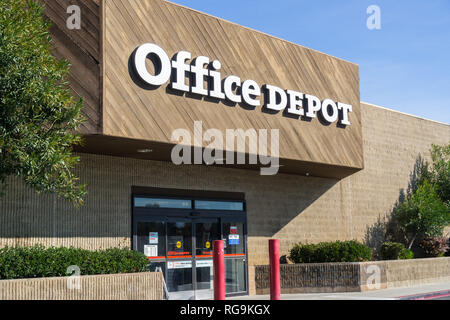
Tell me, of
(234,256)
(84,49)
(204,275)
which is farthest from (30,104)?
(234,256)

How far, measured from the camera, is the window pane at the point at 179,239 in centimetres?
1864

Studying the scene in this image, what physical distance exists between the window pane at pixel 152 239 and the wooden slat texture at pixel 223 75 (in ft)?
10.9

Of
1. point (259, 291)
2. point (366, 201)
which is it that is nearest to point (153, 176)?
point (259, 291)

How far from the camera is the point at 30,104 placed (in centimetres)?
1273

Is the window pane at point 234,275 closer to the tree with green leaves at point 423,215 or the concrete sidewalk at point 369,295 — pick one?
the concrete sidewalk at point 369,295

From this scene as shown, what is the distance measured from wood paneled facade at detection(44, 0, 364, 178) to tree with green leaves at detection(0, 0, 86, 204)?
1.65 meters

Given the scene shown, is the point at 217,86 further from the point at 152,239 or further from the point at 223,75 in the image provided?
the point at 152,239

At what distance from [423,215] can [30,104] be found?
18992 millimetres

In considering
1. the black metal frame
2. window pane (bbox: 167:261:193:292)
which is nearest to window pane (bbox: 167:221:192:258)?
the black metal frame

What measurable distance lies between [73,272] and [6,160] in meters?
3.21

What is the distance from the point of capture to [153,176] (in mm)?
18469

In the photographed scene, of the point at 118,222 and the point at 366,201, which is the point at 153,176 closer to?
the point at 118,222

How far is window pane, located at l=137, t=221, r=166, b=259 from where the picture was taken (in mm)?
17906

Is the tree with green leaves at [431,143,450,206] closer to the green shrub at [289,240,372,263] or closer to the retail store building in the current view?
the retail store building
